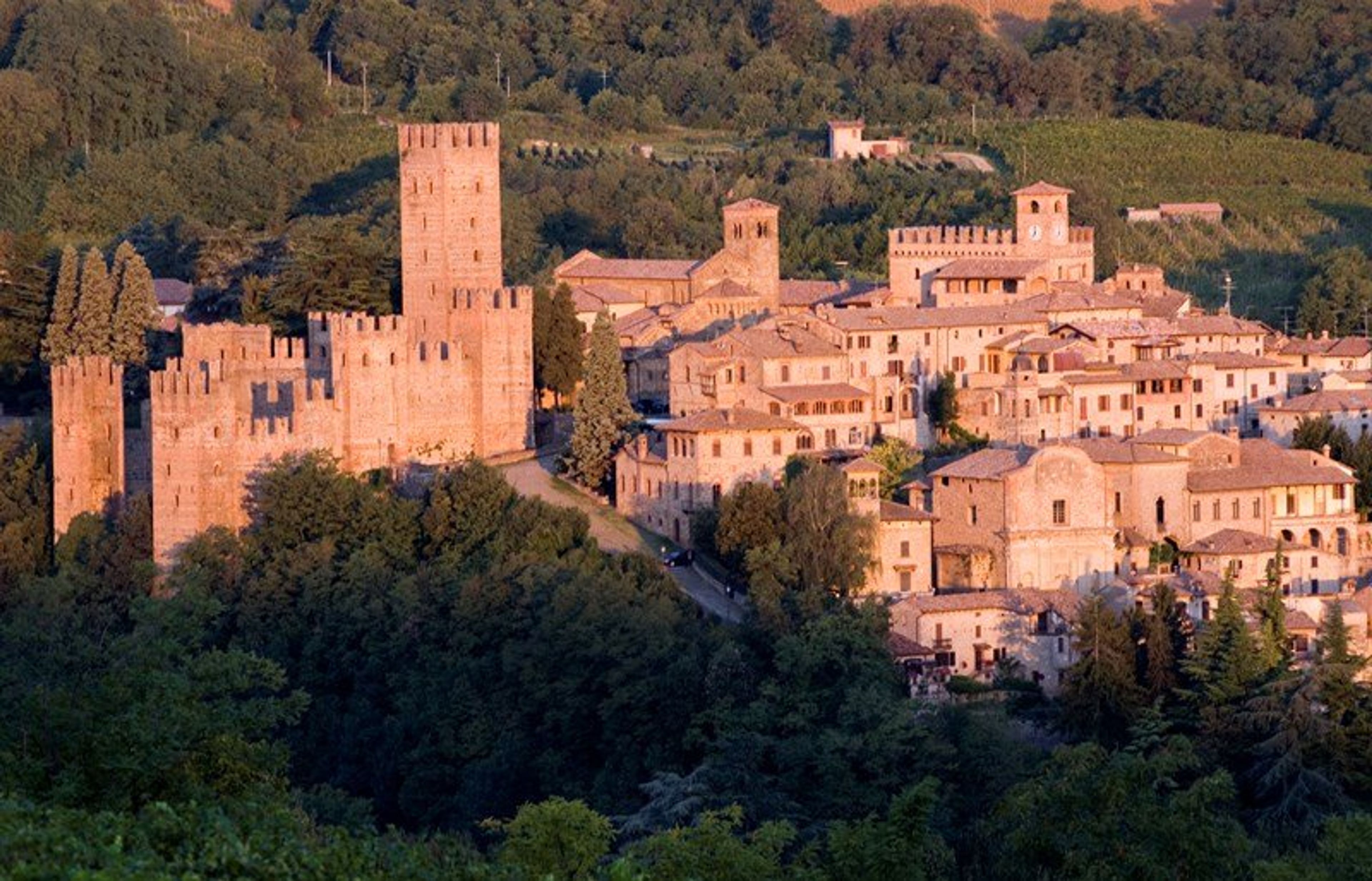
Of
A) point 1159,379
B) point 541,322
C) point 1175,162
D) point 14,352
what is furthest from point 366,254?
point 1175,162

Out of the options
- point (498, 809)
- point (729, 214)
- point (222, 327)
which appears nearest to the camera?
point (498, 809)

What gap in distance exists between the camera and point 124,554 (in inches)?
1458

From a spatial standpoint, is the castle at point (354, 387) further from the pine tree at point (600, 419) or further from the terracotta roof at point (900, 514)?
the terracotta roof at point (900, 514)

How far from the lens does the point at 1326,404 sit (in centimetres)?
4091

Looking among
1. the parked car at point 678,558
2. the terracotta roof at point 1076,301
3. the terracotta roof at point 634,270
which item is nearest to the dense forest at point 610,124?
the terracotta roof at point 634,270

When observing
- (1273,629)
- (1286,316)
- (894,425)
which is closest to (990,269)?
(894,425)

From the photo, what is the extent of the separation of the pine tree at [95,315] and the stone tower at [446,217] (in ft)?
15.4

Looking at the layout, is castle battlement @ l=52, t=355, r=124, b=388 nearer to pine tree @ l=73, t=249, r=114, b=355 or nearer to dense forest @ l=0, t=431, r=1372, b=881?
dense forest @ l=0, t=431, r=1372, b=881

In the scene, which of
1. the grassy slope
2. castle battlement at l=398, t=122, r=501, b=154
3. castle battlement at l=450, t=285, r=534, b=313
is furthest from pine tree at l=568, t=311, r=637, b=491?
the grassy slope

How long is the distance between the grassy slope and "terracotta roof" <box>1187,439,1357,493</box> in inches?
472

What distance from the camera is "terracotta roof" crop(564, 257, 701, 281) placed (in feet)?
150

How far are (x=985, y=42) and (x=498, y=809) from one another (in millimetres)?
48052

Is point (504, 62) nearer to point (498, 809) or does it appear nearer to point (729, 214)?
point (729, 214)

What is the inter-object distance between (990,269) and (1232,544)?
873 centimetres
